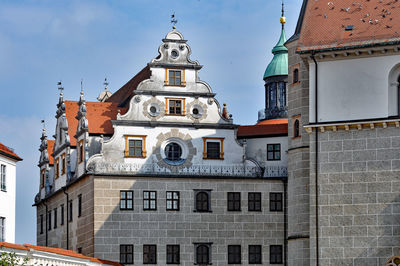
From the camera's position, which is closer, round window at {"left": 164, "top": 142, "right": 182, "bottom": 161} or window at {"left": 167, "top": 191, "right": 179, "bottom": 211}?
window at {"left": 167, "top": 191, "right": 179, "bottom": 211}

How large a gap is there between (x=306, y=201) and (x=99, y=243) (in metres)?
12.7

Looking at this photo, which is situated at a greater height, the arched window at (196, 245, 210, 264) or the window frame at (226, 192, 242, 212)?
the window frame at (226, 192, 242, 212)

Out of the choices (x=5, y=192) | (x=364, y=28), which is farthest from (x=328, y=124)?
(x=5, y=192)

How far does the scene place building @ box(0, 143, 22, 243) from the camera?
51312 mm

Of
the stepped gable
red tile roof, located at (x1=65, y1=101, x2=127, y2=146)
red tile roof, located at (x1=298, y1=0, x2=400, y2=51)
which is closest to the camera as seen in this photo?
red tile roof, located at (x1=298, y1=0, x2=400, y2=51)

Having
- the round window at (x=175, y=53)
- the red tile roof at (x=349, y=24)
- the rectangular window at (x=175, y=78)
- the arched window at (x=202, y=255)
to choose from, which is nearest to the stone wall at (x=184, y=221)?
the arched window at (x=202, y=255)

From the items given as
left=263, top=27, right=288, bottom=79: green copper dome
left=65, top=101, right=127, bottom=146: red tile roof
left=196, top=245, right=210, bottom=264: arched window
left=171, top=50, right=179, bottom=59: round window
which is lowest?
left=196, top=245, right=210, bottom=264: arched window

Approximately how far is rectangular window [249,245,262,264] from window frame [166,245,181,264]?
3.93m

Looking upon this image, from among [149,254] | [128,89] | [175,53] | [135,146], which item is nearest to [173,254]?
[149,254]

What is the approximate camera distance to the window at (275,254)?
6362cm

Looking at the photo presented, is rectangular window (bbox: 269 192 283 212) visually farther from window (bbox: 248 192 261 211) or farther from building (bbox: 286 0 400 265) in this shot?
building (bbox: 286 0 400 265)

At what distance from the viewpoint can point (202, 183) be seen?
63594 mm

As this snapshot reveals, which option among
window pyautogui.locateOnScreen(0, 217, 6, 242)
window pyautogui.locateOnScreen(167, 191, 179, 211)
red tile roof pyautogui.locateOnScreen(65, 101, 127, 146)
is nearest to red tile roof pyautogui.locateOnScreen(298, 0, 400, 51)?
window pyautogui.locateOnScreen(167, 191, 179, 211)

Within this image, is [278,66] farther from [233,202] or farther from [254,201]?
[233,202]
